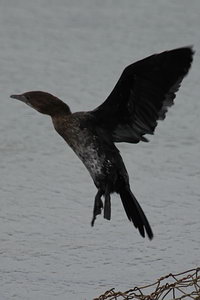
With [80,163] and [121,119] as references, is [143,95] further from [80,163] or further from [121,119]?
[80,163]

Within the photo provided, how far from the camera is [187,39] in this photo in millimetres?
6789

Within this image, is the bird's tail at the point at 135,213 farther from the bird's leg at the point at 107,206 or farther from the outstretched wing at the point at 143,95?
the outstretched wing at the point at 143,95

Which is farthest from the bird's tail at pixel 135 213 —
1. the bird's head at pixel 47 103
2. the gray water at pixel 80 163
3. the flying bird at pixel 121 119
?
the bird's head at pixel 47 103

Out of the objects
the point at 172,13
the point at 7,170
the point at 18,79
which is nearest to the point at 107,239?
the point at 7,170

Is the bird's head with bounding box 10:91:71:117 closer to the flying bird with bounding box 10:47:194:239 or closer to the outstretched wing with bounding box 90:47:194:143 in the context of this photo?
the flying bird with bounding box 10:47:194:239

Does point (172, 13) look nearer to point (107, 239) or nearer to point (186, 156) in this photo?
point (186, 156)

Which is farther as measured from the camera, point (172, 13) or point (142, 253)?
point (172, 13)

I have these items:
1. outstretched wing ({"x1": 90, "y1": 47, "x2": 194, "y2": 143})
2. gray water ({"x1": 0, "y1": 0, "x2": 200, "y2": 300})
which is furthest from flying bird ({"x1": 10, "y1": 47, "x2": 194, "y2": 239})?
gray water ({"x1": 0, "y1": 0, "x2": 200, "y2": 300})

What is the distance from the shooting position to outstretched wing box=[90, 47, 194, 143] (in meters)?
3.70

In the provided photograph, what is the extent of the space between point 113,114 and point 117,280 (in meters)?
0.67

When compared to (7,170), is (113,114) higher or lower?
higher

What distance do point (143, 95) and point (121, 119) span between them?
0.16 m

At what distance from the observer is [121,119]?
3.90m

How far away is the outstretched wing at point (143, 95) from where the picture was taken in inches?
145
